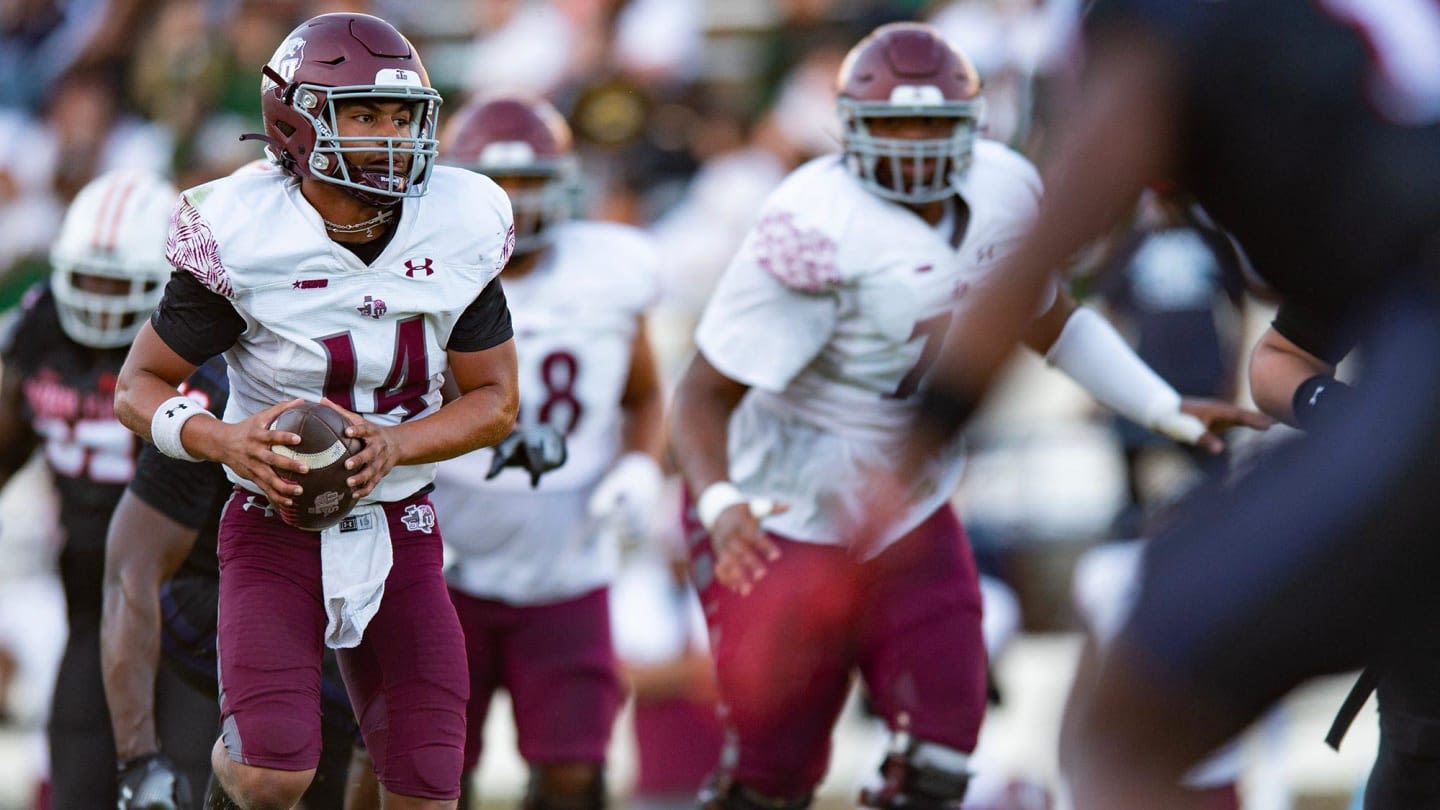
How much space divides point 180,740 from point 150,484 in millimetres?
619

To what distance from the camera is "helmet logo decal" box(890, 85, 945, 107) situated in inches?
161

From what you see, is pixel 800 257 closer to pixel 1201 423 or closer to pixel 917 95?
pixel 917 95

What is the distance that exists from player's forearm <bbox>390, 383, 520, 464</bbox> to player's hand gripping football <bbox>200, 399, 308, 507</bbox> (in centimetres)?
21

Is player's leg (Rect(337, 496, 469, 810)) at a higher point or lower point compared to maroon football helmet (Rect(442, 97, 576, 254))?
lower

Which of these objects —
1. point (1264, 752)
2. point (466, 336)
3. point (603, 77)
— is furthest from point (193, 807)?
point (603, 77)

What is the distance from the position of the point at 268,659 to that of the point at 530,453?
119 cm

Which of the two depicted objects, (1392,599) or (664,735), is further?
(664,735)

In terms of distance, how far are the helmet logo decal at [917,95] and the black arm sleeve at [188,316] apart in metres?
1.49

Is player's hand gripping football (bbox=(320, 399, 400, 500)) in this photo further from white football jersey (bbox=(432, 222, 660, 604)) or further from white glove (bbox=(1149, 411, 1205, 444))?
white glove (bbox=(1149, 411, 1205, 444))

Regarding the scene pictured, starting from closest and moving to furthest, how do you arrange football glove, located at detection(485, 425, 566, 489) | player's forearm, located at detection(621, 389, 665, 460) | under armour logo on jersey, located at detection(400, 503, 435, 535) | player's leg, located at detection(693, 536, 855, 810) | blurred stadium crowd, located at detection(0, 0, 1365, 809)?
1. under armour logo on jersey, located at detection(400, 503, 435, 535)
2. player's leg, located at detection(693, 536, 855, 810)
3. football glove, located at detection(485, 425, 566, 489)
4. player's forearm, located at detection(621, 389, 665, 460)
5. blurred stadium crowd, located at detection(0, 0, 1365, 809)

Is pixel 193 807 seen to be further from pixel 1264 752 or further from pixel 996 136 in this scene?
pixel 996 136

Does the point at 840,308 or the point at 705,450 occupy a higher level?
the point at 840,308

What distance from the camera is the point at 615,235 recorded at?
194 inches

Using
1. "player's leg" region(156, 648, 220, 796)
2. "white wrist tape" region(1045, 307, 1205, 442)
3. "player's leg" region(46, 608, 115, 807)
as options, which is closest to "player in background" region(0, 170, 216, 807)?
"player's leg" region(46, 608, 115, 807)
